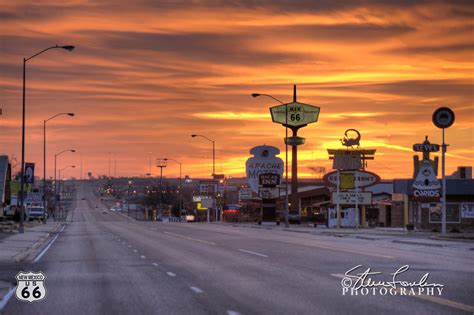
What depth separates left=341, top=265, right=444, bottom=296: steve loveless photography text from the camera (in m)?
15.3

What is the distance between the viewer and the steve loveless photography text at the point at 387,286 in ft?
50.3

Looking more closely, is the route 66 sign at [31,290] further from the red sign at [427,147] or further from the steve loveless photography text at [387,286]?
the red sign at [427,147]

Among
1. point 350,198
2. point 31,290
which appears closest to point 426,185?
point 350,198

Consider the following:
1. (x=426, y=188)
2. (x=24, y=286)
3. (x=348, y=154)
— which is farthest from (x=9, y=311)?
(x=348, y=154)

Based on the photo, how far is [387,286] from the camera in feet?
53.9

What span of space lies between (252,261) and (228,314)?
12089 mm

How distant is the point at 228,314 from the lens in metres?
12.7

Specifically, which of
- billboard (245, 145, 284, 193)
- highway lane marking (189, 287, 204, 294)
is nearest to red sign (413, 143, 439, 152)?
billboard (245, 145, 284, 193)

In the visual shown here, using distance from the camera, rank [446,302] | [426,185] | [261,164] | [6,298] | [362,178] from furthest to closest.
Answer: [261,164] → [362,178] → [426,185] → [6,298] → [446,302]

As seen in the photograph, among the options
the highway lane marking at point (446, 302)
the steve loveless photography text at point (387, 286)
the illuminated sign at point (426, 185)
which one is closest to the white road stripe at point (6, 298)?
the steve loveless photography text at point (387, 286)

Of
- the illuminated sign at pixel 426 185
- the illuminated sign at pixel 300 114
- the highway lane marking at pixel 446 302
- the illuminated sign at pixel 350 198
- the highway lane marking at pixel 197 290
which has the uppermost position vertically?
the illuminated sign at pixel 300 114

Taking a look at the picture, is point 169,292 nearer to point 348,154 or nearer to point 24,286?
point 24,286

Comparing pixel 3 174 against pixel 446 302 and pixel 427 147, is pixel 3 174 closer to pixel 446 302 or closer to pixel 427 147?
pixel 427 147

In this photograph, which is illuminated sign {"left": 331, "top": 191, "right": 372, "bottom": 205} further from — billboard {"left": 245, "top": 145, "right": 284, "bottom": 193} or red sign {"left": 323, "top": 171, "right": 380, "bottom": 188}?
billboard {"left": 245, "top": 145, "right": 284, "bottom": 193}
